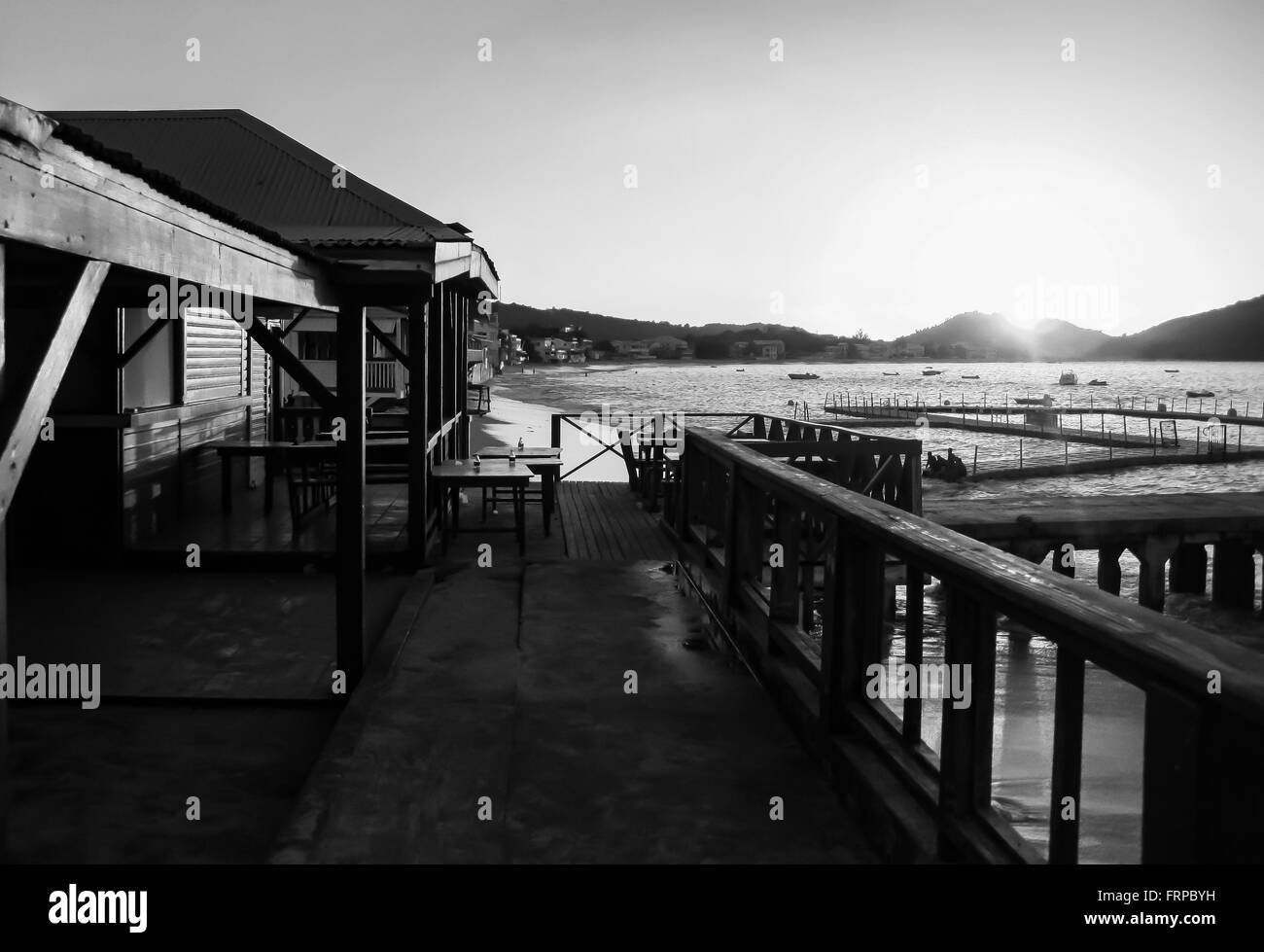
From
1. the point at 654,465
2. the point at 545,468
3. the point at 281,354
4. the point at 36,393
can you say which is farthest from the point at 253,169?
the point at 36,393

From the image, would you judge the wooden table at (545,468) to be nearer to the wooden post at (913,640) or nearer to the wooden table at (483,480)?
the wooden table at (483,480)

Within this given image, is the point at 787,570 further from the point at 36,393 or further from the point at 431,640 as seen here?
the point at 36,393

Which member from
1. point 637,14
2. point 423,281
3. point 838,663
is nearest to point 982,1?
point 637,14

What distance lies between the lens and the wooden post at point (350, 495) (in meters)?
5.09

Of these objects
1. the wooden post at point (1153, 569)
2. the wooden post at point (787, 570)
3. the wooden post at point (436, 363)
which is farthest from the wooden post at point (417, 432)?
the wooden post at point (1153, 569)

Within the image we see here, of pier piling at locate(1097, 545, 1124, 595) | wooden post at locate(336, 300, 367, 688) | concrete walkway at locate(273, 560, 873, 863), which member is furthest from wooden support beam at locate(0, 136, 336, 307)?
pier piling at locate(1097, 545, 1124, 595)

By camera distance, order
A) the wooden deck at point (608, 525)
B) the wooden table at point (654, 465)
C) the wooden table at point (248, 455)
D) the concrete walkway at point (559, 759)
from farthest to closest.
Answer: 1. the wooden table at point (654, 465)
2. the wooden table at point (248, 455)
3. the wooden deck at point (608, 525)
4. the concrete walkway at point (559, 759)

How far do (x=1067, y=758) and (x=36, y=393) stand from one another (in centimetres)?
233

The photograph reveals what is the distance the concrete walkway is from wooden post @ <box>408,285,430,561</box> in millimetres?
2032

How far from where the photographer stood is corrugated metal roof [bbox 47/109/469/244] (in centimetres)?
1112

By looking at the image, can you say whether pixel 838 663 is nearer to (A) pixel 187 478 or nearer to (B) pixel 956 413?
(A) pixel 187 478

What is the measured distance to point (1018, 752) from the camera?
296 inches

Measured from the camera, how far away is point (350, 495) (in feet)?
17.2

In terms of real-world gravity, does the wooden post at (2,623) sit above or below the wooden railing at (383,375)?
below
